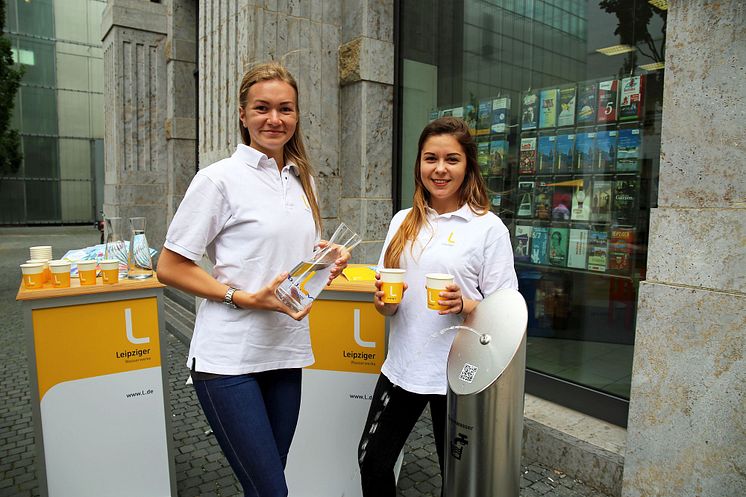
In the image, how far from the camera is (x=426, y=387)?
2133 millimetres

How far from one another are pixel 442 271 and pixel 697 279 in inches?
55.1

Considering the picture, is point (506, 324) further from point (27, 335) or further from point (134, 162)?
point (134, 162)

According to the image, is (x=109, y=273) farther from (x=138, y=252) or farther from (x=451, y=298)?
(x=451, y=298)

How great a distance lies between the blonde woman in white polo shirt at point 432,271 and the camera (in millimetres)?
2131

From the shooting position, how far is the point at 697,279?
2.65 m

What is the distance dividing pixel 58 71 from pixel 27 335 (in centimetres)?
2789

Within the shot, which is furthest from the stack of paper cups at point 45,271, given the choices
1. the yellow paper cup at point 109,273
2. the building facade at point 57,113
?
the building facade at point 57,113

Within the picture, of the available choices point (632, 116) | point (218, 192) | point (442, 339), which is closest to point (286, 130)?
point (218, 192)

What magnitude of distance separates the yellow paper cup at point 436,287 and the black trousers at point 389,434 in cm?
44

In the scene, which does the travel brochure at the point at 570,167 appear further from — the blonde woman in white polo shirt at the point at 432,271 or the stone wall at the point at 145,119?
the stone wall at the point at 145,119

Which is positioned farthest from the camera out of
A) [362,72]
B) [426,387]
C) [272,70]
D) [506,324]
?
[362,72]

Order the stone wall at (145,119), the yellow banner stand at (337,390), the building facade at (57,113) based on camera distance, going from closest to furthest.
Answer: the yellow banner stand at (337,390), the stone wall at (145,119), the building facade at (57,113)

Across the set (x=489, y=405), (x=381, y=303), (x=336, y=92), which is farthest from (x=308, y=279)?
(x=336, y=92)

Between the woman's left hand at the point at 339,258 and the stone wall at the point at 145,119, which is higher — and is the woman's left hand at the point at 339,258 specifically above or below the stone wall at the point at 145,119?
below
